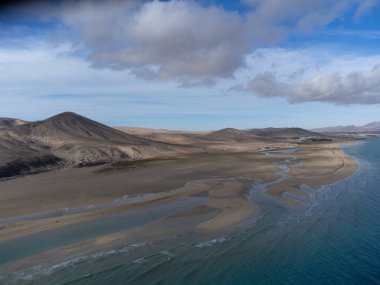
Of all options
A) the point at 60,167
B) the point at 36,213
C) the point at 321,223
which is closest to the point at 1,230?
the point at 36,213

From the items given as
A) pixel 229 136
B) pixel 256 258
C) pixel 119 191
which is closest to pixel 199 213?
pixel 256 258

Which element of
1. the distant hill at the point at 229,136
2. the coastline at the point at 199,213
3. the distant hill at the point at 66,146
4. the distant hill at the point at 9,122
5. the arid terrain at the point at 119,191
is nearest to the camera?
the coastline at the point at 199,213

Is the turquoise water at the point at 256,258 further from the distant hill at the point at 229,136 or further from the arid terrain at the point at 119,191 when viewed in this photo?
the distant hill at the point at 229,136

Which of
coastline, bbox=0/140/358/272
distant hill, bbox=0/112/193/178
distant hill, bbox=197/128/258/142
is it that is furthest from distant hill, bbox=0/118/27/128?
coastline, bbox=0/140/358/272

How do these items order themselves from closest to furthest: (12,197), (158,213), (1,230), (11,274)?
(11,274), (1,230), (158,213), (12,197)

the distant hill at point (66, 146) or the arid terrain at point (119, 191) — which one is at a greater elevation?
the distant hill at point (66, 146)

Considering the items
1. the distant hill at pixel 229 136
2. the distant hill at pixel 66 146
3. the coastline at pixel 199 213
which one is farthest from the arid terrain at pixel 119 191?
the distant hill at pixel 229 136

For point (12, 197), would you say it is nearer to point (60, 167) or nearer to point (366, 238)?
point (60, 167)

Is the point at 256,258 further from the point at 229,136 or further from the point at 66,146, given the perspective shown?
the point at 229,136
